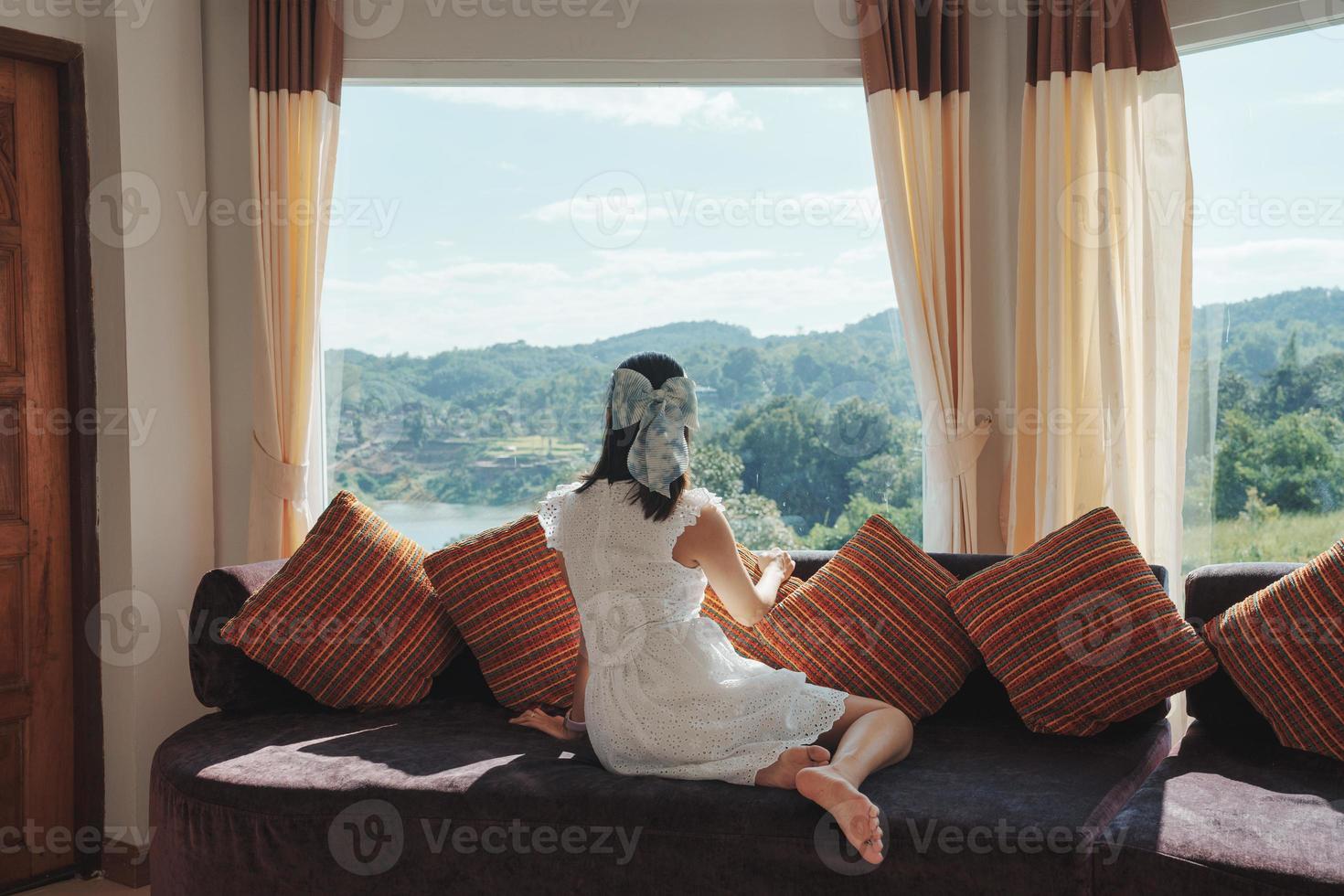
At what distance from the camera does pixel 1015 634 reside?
2.57 meters

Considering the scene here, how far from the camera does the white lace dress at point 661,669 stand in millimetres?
2264

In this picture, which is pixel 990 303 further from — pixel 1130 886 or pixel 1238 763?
pixel 1130 886

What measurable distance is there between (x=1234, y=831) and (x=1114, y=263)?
1.82 metres

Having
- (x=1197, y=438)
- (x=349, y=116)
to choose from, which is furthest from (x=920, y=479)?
(x=349, y=116)

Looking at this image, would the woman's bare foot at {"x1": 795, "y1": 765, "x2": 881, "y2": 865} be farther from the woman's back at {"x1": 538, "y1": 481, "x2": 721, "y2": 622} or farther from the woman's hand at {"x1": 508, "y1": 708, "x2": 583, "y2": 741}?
the woman's hand at {"x1": 508, "y1": 708, "x2": 583, "y2": 741}

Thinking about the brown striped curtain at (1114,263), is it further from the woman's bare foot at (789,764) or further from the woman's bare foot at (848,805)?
the woman's bare foot at (848,805)

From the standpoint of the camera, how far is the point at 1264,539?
3230mm

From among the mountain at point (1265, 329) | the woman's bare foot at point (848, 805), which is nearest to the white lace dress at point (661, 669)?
the woman's bare foot at point (848, 805)

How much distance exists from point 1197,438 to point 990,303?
779 millimetres

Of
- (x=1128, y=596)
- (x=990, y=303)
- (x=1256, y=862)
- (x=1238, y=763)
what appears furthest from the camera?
(x=990, y=303)

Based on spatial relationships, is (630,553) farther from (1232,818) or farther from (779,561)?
(1232,818)

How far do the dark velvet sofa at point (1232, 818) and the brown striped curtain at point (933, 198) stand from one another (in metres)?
1.10

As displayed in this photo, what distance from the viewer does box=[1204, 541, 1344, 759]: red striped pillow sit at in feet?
7.64

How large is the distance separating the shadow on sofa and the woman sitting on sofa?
0.08 metres
